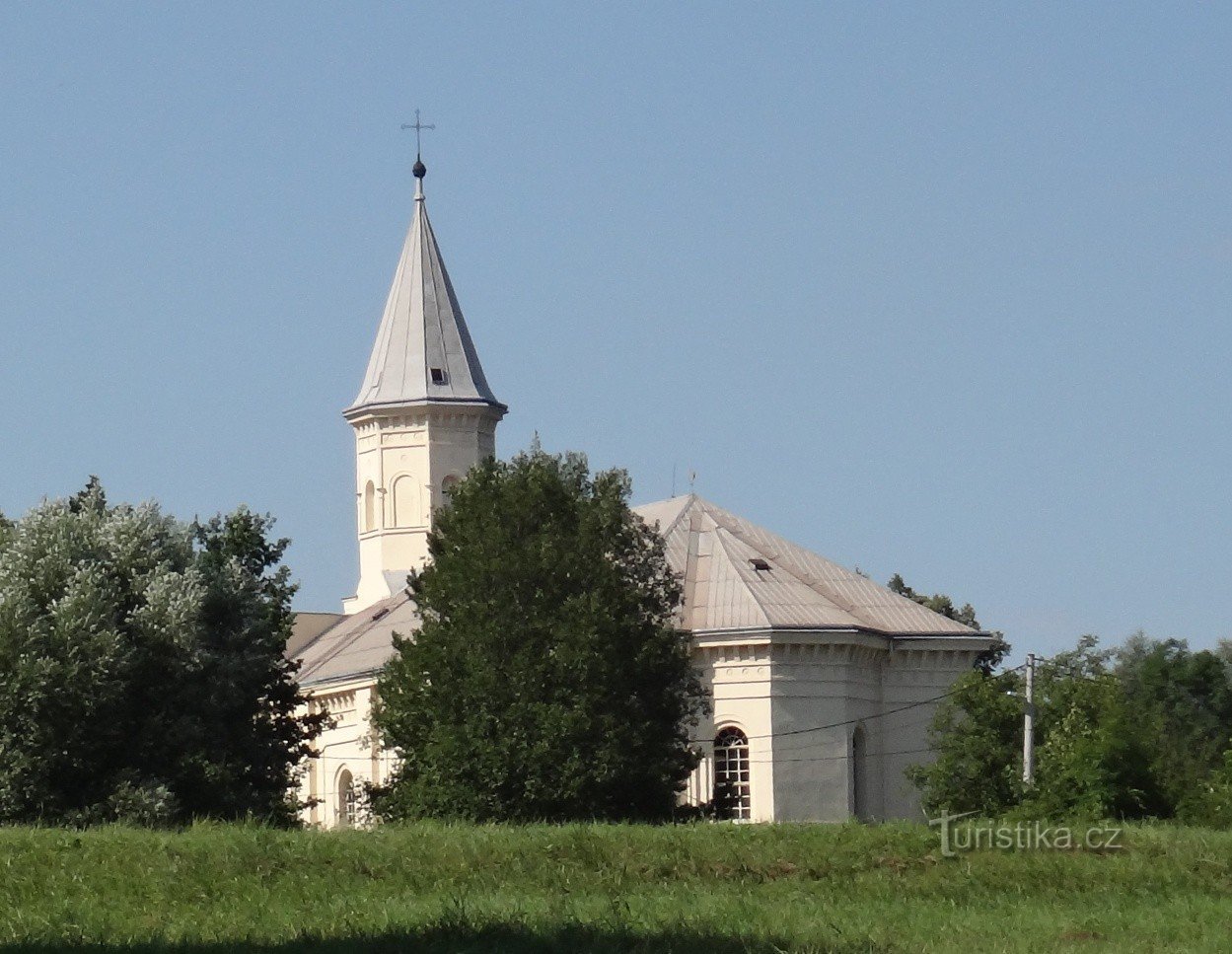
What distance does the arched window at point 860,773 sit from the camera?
52094mm

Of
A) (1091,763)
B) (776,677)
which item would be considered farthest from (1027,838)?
(776,677)

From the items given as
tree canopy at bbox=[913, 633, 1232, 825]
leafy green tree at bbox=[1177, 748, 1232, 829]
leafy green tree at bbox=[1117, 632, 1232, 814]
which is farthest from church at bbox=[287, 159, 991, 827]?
leafy green tree at bbox=[1117, 632, 1232, 814]

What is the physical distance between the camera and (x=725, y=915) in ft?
65.3

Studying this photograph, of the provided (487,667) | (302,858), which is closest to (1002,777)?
(487,667)

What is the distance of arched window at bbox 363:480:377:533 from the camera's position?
68.6m

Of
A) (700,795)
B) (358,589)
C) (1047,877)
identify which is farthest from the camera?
(358,589)

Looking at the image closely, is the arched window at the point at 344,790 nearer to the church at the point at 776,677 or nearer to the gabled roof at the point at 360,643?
the church at the point at 776,677

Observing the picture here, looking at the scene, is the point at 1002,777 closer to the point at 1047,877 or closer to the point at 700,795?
the point at 700,795

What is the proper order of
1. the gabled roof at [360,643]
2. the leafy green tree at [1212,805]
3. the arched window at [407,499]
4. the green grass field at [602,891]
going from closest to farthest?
1. the green grass field at [602,891]
2. the leafy green tree at [1212,805]
3. the gabled roof at [360,643]
4. the arched window at [407,499]

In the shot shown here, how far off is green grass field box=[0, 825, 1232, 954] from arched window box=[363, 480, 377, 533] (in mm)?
38921

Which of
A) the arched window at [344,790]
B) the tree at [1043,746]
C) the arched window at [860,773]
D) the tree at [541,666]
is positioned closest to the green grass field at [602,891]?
the tree at [541,666]

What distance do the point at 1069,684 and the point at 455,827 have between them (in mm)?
20965

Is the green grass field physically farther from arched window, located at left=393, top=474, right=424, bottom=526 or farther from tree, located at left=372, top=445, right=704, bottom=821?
arched window, located at left=393, top=474, right=424, bottom=526

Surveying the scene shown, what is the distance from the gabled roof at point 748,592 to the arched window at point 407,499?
22.4 feet
